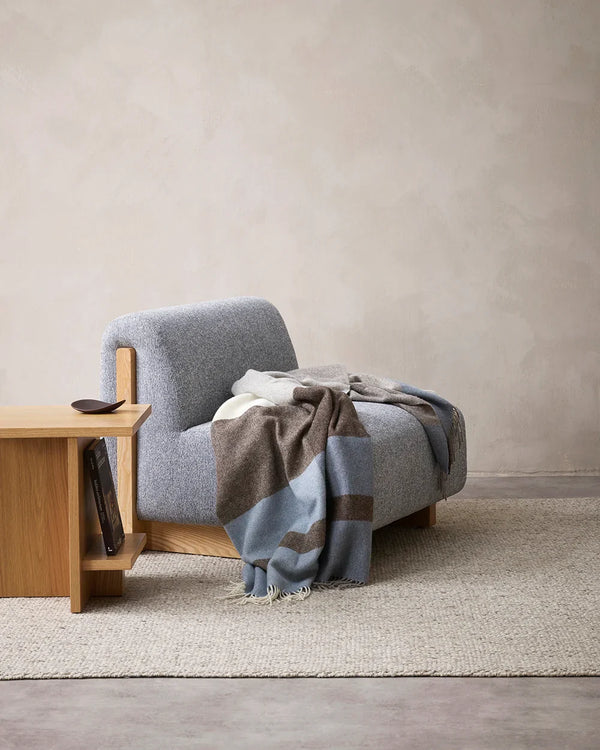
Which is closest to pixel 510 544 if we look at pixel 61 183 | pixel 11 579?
pixel 11 579

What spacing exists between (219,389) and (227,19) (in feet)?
6.47

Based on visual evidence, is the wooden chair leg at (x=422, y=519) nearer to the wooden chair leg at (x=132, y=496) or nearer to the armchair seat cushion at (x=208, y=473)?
the armchair seat cushion at (x=208, y=473)

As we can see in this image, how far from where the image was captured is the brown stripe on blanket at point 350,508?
2861 mm

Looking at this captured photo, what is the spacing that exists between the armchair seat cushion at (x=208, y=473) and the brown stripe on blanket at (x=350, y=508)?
0.25ft

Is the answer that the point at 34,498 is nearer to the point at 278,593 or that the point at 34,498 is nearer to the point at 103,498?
the point at 103,498

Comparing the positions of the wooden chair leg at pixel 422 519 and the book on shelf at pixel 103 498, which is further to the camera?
Answer: the wooden chair leg at pixel 422 519

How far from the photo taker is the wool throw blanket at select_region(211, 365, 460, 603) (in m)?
2.82

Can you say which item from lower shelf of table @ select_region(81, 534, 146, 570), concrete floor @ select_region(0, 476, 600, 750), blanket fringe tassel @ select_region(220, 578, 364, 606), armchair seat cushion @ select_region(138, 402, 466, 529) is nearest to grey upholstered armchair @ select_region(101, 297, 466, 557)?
armchair seat cushion @ select_region(138, 402, 466, 529)

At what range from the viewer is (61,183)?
15.0ft

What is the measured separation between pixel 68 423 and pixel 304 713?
3.38 feet

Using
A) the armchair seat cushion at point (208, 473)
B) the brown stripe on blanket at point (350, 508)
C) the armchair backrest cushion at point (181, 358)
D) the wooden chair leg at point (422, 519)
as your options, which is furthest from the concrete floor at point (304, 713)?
the wooden chair leg at point (422, 519)

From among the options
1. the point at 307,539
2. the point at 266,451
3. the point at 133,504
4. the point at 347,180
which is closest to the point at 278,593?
the point at 307,539

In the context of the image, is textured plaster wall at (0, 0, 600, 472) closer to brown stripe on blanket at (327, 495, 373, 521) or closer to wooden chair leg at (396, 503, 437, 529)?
wooden chair leg at (396, 503, 437, 529)

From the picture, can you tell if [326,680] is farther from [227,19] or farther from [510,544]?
[227,19]
